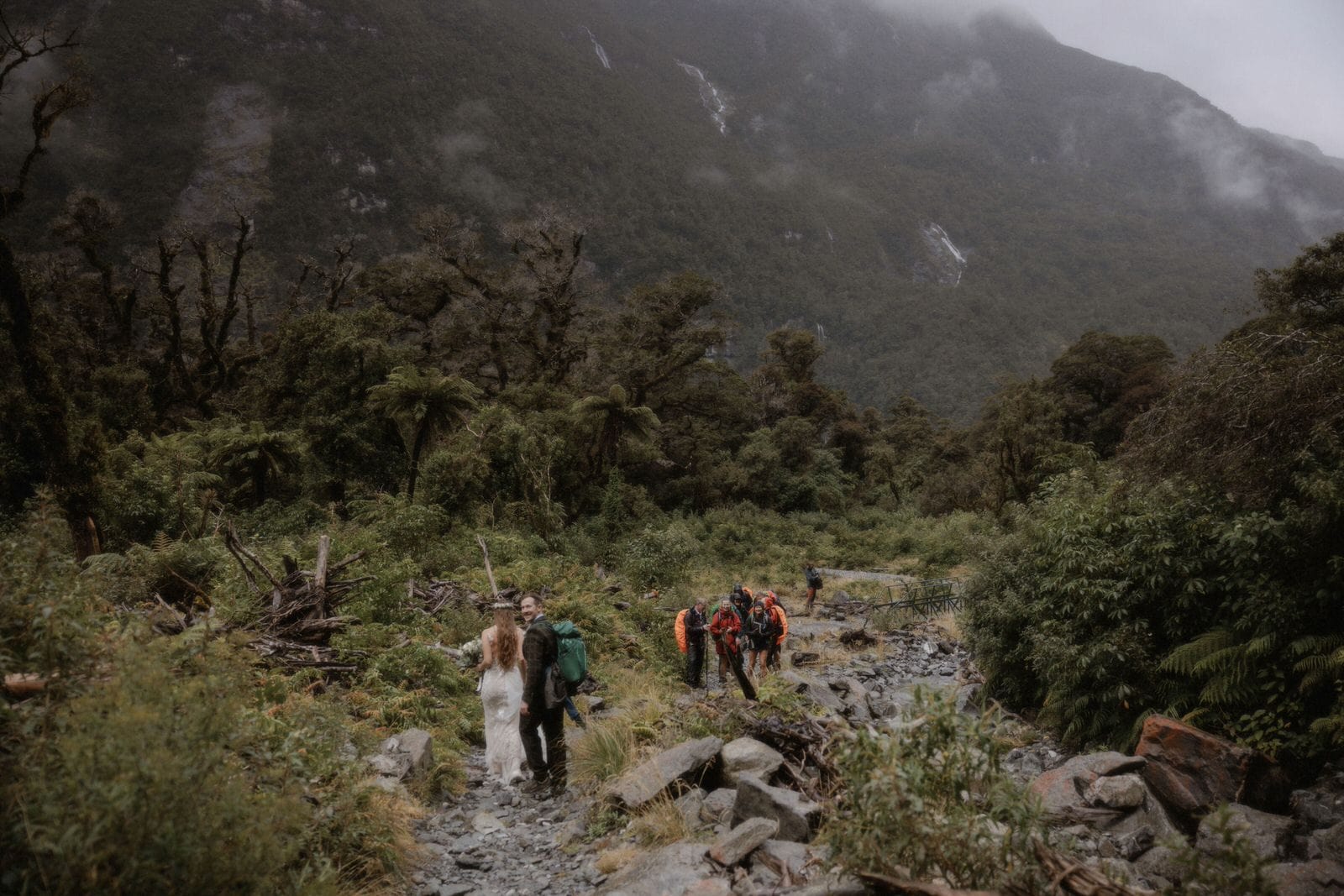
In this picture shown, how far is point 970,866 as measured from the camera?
122 inches

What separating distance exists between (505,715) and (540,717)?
553 mm

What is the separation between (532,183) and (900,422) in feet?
293

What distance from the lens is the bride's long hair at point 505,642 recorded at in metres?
6.47

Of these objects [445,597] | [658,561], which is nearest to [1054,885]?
[445,597]

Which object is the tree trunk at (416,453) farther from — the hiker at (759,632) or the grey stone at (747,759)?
the grey stone at (747,759)

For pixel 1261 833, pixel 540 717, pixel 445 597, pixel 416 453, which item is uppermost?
pixel 1261 833

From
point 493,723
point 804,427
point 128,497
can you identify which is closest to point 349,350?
point 128,497

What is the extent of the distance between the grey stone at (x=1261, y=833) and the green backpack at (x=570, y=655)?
483cm

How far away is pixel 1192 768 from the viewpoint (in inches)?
232

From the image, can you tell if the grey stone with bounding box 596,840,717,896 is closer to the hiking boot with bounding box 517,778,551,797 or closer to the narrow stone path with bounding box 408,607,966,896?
the narrow stone path with bounding box 408,607,966,896

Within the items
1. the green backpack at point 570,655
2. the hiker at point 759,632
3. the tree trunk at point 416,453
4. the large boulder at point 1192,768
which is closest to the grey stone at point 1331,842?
the large boulder at point 1192,768

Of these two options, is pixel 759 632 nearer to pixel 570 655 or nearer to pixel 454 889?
pixel 570 655

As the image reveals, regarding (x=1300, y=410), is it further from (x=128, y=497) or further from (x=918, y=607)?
(x=128, y=497)

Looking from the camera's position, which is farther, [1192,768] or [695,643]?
[695,643]
